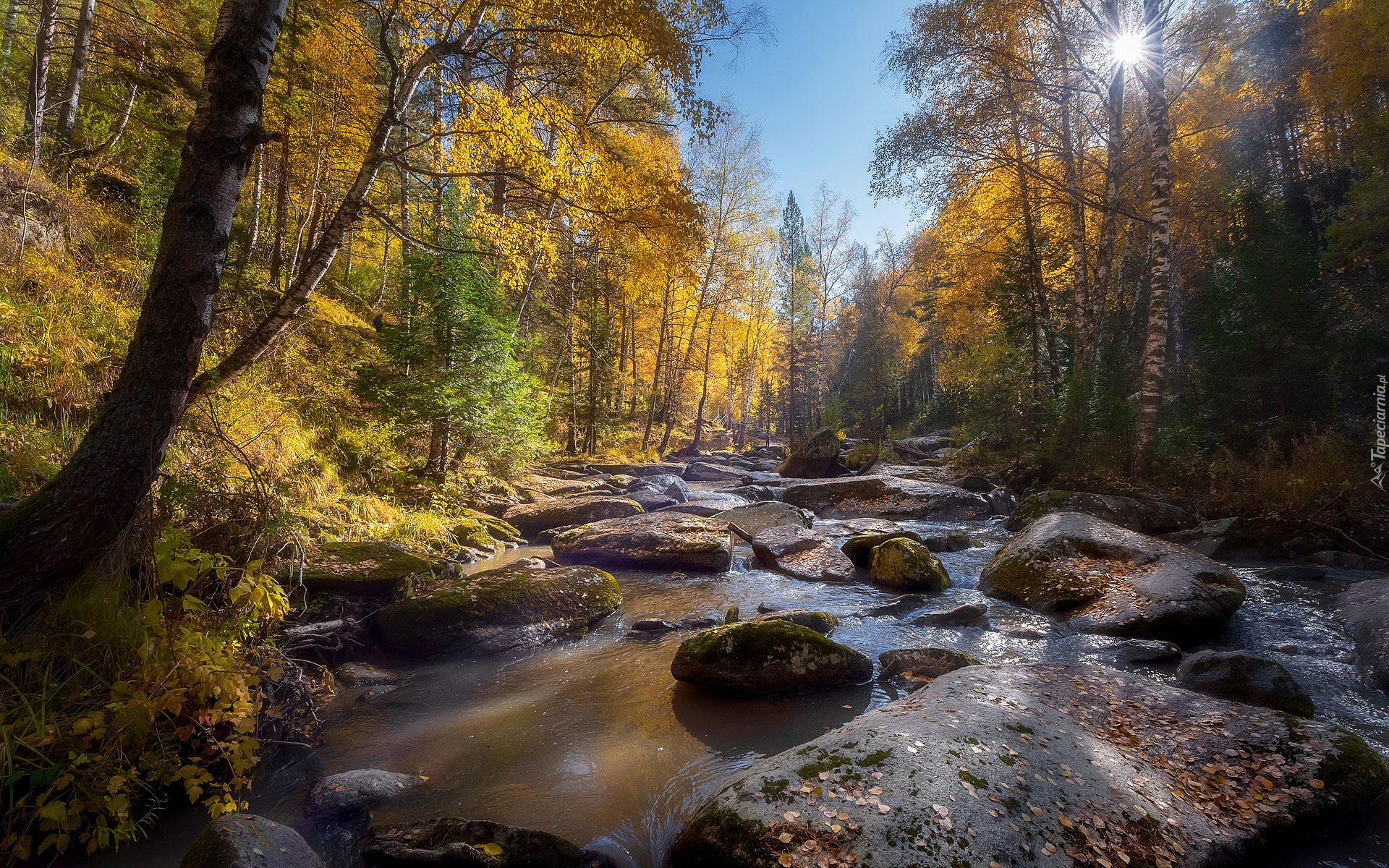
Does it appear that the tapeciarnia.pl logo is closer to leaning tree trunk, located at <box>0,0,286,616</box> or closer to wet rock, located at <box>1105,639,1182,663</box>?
wet rock, located at <box>1105,639,1182,663</box>

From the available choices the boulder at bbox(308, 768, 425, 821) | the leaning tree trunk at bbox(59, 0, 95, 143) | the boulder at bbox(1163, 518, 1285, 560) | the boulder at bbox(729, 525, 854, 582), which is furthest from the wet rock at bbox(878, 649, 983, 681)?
the leaning tree trunk at bbox(59, 0, 95, 143)

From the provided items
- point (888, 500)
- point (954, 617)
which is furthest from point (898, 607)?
point (888, 500)

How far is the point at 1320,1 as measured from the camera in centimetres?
1756

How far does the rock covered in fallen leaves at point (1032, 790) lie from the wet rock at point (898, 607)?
9.92 ft

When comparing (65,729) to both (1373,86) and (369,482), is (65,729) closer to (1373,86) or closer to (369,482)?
(369,482)

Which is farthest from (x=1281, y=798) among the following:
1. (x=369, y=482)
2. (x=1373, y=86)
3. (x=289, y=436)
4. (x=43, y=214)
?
(x=1373, y=86)

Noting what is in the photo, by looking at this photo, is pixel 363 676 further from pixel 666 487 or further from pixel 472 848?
pixel 666 487

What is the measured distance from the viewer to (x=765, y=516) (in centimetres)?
1116

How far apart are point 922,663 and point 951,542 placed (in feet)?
17.7

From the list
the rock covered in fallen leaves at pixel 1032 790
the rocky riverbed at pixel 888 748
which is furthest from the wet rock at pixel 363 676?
the rock covered in fallen leaves at pixel 1032 790

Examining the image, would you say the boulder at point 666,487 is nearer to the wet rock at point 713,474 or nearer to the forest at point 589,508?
the forest at point 589,508

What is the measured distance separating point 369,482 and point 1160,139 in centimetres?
1526

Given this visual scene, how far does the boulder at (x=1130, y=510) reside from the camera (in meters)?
8.90

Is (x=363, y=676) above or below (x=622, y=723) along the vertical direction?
below
